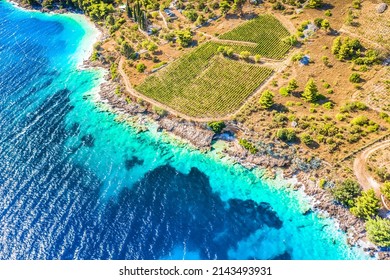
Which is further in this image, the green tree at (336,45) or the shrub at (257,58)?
the shrub at (257,58)

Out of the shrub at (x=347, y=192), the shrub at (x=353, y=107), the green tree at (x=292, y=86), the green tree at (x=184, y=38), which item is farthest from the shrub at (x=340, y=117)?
the green tree at (x=184, y=38)

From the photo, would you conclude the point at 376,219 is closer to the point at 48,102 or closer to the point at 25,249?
the point at 25,249

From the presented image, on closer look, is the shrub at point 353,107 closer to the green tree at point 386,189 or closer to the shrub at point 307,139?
the shrub at point 307,139

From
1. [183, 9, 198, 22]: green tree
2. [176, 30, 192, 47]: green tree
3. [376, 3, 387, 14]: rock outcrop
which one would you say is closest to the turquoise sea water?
[176, 30, 192, 47]: green tree

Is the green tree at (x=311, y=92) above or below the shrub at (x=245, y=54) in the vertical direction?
below

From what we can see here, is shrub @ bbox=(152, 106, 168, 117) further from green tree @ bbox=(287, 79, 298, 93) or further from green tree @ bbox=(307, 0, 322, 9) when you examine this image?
green tree @ bbox=(307, 0, 322, 9)

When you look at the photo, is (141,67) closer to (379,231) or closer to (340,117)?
(340,117)
